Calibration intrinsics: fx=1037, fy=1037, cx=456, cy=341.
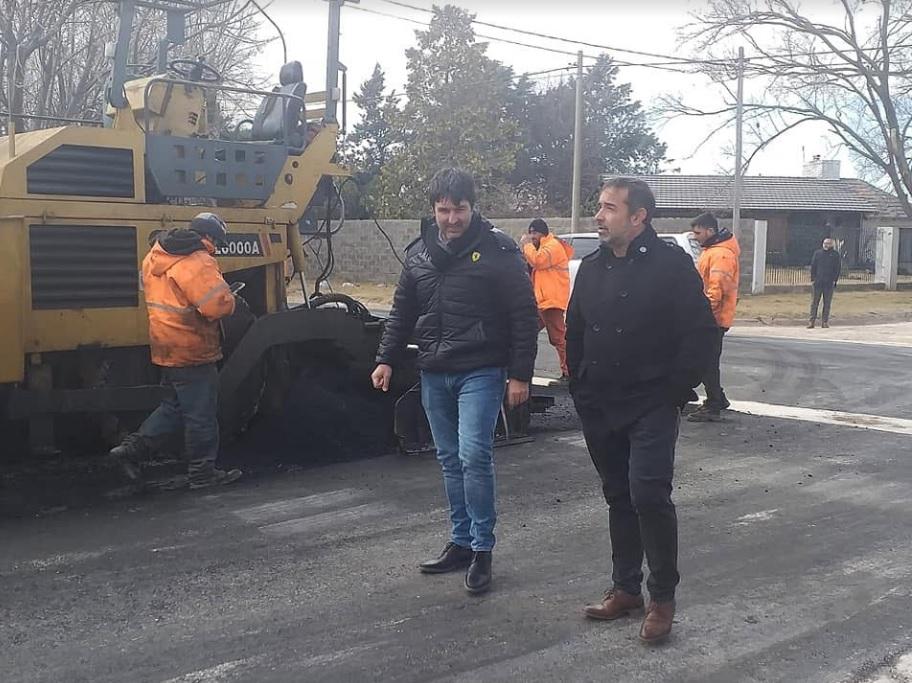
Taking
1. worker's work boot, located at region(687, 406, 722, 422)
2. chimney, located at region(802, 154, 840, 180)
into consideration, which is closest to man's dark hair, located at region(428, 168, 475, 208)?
worker's work boot, located at region(687, 406, 722, 422)

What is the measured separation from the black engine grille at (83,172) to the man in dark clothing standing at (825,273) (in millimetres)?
15315

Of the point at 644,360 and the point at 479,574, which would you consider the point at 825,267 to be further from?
the point at 644,360

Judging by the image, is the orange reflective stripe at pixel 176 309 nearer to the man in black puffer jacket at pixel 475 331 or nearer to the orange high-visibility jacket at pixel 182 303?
the orange high-visibility jacket at pixel 182 303

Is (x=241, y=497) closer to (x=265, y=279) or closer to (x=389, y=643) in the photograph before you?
(x=265, y=279)

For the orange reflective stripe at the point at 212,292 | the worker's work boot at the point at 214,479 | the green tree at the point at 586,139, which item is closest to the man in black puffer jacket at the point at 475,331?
the orange reflective stripe at the point at 212,292

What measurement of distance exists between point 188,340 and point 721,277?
4608mm

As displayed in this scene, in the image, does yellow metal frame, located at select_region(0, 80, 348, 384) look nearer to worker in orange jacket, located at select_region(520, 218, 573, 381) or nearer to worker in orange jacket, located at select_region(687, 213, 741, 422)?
worker in orange jacket, located at select_region(687, 213, 741, 422)

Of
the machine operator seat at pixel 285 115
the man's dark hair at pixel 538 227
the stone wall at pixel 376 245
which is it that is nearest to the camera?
the machine operator seat at pixel 285 115

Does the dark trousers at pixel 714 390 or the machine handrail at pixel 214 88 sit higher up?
the machine handrail at pixel 214 88

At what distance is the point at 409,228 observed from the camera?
29438 mm

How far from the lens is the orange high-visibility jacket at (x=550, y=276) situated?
412 inches

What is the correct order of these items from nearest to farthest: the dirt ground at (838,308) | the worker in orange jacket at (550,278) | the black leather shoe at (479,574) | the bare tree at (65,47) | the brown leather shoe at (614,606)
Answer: the brown leather shoe at (614,606), the black leather shoe at (479,574), the worker in orange jacket at (550,278), the bare tree at (65,47), the dirt ground at (838,308)

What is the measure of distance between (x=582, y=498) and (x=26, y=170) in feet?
12.6

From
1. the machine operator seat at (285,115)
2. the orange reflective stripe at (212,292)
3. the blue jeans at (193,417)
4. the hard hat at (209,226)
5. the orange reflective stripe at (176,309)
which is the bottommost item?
the blue jeans at (193,417)
